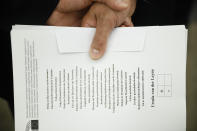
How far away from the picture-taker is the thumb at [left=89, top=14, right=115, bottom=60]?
1.75ft

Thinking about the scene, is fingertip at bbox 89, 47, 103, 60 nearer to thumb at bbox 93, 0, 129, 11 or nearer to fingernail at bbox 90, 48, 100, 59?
fingernail at bbox 90, 48, 100, 59

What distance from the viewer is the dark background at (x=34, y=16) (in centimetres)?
60

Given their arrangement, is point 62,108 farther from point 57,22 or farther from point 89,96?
point 57,22

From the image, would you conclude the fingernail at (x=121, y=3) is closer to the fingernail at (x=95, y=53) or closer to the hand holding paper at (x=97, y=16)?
the hand holding paper at (x=97, y=16)

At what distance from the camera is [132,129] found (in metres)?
0.57

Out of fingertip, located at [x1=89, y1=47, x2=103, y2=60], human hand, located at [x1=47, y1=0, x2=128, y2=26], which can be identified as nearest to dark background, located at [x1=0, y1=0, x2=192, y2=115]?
human hand, located at [x1=47, y1=0, x2=128, y2=26]

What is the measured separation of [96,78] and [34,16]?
24cm

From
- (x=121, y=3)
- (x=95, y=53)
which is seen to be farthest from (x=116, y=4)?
(x=95, y=53)

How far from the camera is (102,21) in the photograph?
0.55 meters

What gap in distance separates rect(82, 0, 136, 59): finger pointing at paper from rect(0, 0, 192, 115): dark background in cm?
5

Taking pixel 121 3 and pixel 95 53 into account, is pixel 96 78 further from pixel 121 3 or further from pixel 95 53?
pixel 121 3

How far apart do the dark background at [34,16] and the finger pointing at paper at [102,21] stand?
0.05 m

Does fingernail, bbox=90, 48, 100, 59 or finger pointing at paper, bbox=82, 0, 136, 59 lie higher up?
finger pointing at paper, bbox=82, 0, 136, 59

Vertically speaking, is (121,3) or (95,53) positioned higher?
(121,3)
